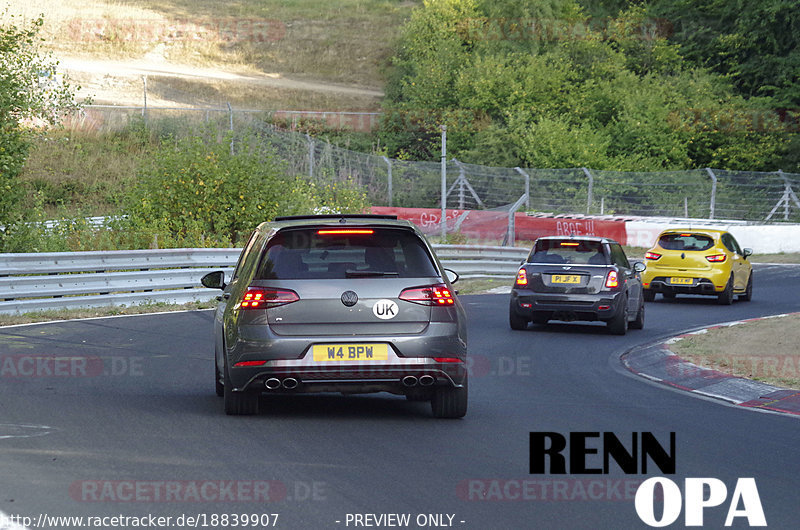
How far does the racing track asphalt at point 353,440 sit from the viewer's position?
629 centimetres

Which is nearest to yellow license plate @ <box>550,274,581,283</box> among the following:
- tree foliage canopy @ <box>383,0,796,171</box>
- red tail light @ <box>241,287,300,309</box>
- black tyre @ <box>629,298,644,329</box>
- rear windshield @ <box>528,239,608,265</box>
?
rear windshield @ <box>528,239,608,265</box>

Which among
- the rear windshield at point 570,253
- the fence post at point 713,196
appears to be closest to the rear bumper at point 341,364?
the rear windshield at point 570,253

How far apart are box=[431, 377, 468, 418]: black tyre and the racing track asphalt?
0.15 m

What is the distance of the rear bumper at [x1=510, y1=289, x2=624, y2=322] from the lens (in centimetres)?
1678

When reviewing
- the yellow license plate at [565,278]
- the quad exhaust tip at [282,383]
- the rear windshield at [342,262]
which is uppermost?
the rear windshield at [342,262]

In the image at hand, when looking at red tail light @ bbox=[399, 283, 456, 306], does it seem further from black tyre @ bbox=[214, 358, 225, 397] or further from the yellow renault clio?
the yellow renault clio

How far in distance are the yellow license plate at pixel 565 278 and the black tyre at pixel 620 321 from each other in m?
0.71

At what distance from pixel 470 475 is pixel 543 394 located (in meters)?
3.98

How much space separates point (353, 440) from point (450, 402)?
1238mm

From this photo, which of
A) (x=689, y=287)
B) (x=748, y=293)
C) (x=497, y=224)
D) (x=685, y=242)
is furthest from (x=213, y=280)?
(x=497, y=224)

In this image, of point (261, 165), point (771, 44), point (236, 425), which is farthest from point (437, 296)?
point (771, 44)

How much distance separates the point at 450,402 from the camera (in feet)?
30.3

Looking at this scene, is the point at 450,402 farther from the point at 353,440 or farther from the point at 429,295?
the point at 353,440

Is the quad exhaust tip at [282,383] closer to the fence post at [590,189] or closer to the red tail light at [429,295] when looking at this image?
the red tail light at [429,295]
